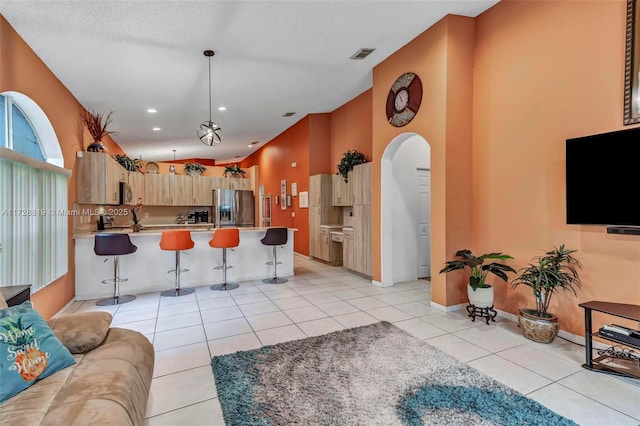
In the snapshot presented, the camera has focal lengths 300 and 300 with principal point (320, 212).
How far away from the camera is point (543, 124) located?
3117mm

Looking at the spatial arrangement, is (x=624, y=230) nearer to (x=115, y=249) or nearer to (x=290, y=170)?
(x=115, y=249)

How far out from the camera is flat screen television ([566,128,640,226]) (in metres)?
2.43

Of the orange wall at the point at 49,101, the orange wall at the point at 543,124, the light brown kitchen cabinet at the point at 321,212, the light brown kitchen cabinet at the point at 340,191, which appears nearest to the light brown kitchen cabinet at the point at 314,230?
the light brown kitchen cabinet at the point at 321,212

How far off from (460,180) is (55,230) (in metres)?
5.09

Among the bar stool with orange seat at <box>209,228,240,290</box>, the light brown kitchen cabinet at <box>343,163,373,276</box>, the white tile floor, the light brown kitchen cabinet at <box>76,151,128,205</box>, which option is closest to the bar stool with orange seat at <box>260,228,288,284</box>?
the white tile floor

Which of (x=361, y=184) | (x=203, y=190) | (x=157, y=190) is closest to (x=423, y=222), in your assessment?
(x=361, y=184)

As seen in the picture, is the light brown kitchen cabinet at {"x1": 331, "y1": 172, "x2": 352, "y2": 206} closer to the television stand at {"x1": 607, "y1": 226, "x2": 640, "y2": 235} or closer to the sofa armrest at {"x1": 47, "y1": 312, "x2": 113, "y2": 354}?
the television stand at {"x1": 607, "y1": 226, "x2": 640, "y2": 235}

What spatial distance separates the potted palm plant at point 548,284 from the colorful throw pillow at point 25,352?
3668mm

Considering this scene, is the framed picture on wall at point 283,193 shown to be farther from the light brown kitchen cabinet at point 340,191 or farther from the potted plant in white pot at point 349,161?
the potted plant in white pot at point 349,161

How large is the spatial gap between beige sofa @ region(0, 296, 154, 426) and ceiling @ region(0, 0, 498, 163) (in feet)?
9.95

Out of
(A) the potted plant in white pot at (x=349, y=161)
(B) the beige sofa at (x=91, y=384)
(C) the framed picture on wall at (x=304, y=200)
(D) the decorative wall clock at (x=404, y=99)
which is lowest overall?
(B) the beige sofa at (x=91, y=384)

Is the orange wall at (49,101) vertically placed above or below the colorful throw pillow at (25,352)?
above

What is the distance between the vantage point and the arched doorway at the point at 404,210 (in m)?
4.88

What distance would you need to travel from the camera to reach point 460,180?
151 inches
